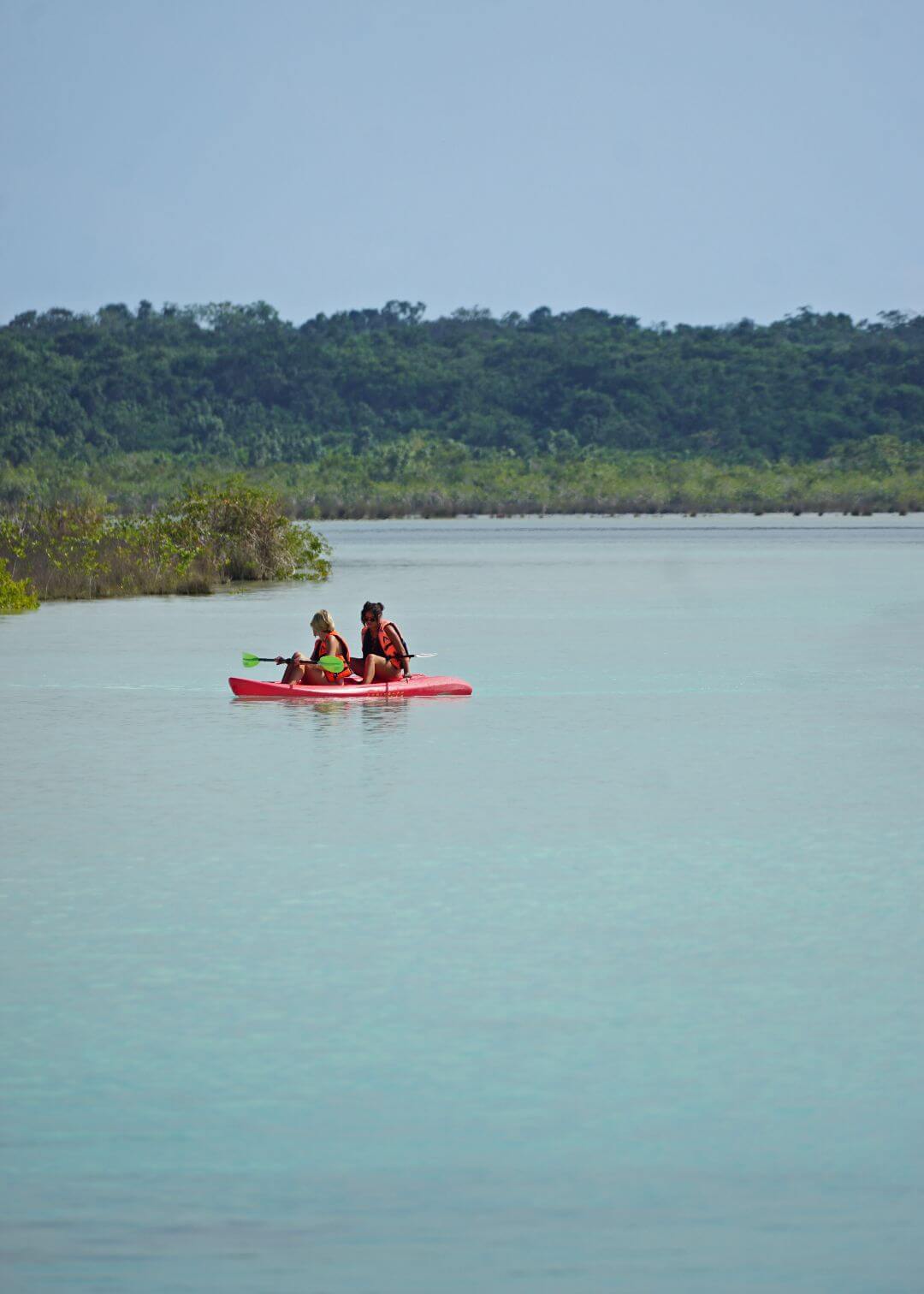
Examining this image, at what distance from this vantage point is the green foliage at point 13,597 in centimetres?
3272

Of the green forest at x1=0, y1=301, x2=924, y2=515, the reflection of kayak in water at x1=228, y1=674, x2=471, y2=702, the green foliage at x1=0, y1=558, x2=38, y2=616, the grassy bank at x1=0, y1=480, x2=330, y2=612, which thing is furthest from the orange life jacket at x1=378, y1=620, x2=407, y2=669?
the green forest at x1=0, y1=301, x2=924, y2=515

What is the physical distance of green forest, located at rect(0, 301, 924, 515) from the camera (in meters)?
123

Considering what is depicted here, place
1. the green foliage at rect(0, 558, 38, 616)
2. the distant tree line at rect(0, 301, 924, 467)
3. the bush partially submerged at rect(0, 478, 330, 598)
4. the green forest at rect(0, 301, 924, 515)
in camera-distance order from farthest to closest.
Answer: the distant tree line at rect(0, 301, 924, 467)
the green forest at rect(0, 301, 924, 515)
the bush partially submerged at rect(0, 478, 330, 598)
the green foliage at rect(0, 558, 38, 616)

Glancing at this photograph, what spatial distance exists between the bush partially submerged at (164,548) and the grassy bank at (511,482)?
5336cm

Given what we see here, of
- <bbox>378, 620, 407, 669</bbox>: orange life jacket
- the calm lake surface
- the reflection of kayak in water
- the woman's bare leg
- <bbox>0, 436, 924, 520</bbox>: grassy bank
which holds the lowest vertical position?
the calm lake surface

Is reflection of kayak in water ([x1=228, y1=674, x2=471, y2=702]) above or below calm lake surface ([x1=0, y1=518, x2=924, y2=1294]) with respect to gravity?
above

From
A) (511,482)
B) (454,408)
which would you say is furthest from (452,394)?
(511,482)

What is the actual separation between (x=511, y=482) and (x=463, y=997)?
11257 centimetres

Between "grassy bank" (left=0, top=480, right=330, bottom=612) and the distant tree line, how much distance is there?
286 feet

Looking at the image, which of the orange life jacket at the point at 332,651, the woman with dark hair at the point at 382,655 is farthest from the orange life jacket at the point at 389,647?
the orange life jacket at the point at 332,651

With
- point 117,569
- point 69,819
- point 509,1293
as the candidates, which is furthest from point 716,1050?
point 117,569

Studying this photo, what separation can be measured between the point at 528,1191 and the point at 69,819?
6746 millimetres

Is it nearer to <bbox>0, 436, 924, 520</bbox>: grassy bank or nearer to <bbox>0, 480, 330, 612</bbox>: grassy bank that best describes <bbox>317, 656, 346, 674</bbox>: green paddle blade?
<bbox>0, 480, 330, 612</bbox>: grassy bank

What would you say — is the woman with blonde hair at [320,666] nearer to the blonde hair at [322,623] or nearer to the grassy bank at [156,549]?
the blonde hair at [322,623]
